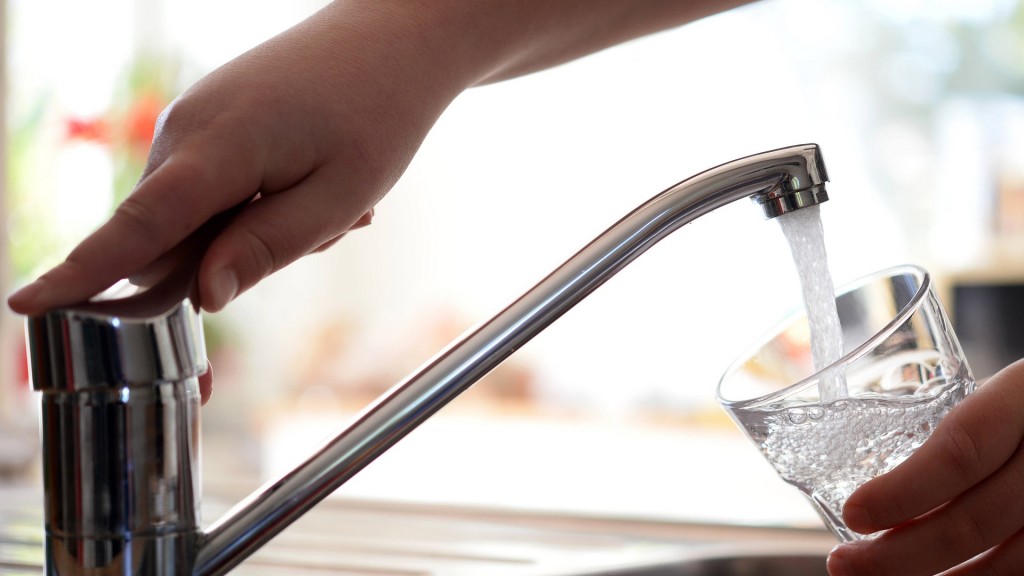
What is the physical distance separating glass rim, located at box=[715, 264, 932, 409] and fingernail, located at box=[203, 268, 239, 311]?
20 centimetres

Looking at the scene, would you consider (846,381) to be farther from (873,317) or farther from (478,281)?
(478,281)

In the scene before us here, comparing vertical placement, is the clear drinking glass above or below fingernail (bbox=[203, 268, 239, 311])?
below

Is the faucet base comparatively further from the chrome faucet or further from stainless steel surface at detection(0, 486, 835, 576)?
stainless steel surface at detection(0, 486, 835, 576)

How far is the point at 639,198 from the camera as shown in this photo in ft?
10.9

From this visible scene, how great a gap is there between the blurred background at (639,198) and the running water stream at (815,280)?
83.4 inches

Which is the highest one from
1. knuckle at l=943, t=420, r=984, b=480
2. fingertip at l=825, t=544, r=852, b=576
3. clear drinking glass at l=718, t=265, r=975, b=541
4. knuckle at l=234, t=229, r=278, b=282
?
knuckle at l=234, t=229, r=278, b=282

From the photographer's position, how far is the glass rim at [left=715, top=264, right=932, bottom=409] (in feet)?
1.31

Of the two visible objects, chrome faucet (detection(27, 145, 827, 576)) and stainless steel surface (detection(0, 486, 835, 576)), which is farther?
stainless steel surface (detection(0, 486, 835, 576))

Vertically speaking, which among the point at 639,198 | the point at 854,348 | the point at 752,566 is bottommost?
the point at 752,566

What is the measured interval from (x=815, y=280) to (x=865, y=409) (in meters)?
0.06

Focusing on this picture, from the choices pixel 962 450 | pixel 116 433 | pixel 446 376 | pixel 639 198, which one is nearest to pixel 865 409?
pixel 962 450

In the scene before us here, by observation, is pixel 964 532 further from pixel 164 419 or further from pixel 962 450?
pixel 164 419

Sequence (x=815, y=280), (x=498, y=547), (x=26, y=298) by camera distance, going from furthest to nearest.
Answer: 1. (x=498, y=547)
2. (x=815, y=280)
3. (x=26, y=298)

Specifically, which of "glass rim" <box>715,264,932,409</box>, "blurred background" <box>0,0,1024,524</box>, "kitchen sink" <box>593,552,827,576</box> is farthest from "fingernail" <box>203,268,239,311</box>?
"blurred background" <box>0,0,1024,524</box>
